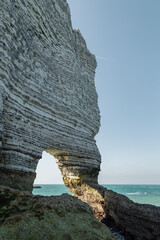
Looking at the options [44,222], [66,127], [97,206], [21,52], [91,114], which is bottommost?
[97,206]

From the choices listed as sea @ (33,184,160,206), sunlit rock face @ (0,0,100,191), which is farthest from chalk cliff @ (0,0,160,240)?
sea @ (33,184,160,206)

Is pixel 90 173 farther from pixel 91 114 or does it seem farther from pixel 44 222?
pixel 44 222

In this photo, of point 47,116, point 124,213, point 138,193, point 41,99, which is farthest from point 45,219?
point 138,193

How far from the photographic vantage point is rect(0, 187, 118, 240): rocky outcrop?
3014 millimetres

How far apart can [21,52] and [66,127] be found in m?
5.49

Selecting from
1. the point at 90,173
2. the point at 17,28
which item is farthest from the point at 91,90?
the point at 17,28

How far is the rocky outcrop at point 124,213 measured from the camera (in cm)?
817

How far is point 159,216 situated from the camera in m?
8.17

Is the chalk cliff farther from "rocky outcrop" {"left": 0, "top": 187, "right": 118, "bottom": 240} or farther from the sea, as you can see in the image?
the sea

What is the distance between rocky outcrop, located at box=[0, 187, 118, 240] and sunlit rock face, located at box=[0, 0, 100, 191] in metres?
3.42

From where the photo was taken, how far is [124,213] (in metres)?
9.34

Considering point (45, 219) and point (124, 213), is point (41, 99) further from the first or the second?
point (124, 213)

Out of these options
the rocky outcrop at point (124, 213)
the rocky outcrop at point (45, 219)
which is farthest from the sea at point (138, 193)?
the rocky outcrop at point (45, 219)

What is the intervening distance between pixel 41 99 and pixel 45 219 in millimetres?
7273
